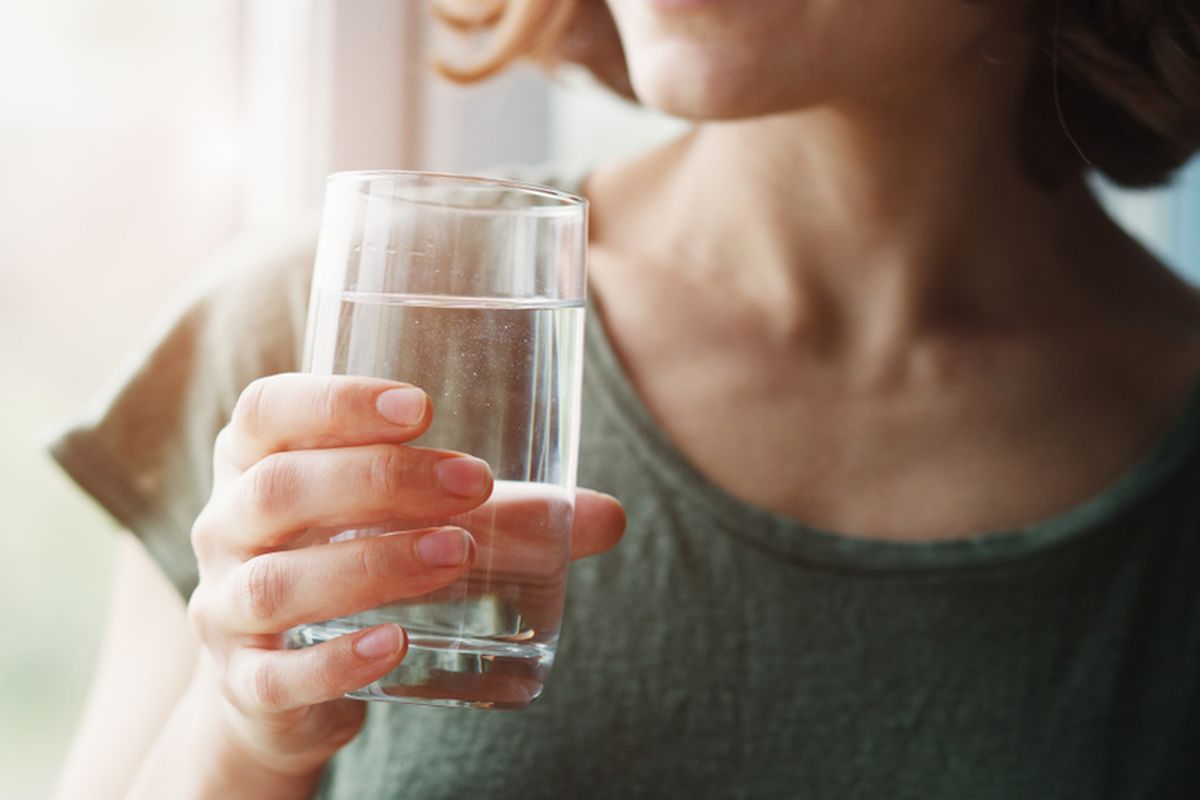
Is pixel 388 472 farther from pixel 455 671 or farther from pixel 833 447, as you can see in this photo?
pixel 833 447

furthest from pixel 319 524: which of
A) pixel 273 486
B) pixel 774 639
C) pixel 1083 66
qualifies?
pixel 1083 66

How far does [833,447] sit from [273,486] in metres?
0.59

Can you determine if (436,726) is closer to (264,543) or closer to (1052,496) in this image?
(264,543)

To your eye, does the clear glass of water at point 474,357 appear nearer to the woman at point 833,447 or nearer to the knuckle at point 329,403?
the knuckle at point 329,403

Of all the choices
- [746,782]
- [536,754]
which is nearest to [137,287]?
[536,754]

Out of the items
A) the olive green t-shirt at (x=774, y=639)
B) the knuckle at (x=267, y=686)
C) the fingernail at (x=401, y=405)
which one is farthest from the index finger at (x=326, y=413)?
the olive green t-shirt at (x=774, y=639)

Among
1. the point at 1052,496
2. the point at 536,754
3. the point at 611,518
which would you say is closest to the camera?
the point at 611,518

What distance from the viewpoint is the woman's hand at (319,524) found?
0.56 m

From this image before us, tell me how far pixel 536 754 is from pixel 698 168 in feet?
1.76

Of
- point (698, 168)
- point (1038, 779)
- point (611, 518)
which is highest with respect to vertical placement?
point (698, 168)

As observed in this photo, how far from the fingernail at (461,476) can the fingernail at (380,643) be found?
74mm

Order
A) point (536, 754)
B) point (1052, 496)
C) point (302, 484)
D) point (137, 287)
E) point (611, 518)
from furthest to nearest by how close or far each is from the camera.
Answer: point (137, 287) < point (1052, 496) < point (536, 754) < point (611, 518) < point (302, 484)

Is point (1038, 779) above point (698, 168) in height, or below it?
below

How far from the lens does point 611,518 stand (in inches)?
28.7
